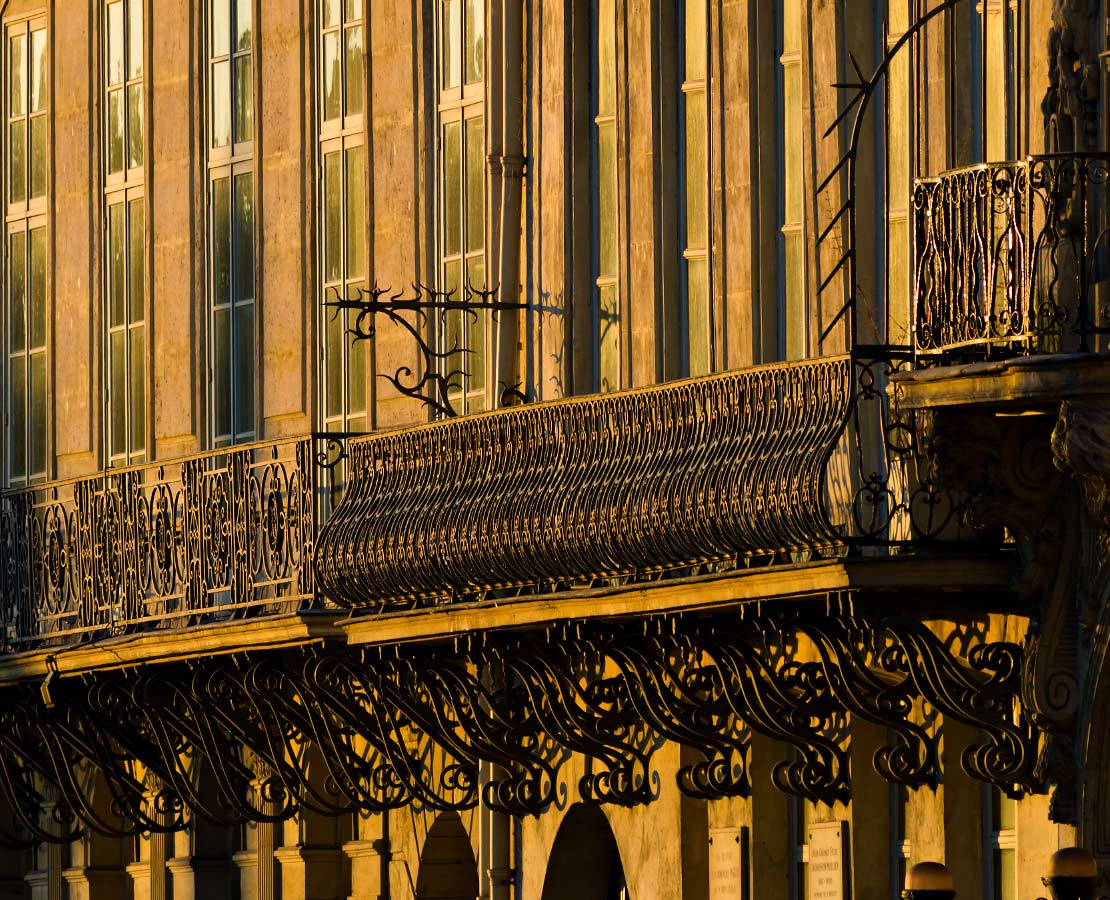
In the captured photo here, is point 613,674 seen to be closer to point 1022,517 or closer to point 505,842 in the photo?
point 505,842

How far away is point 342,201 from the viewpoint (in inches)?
1060

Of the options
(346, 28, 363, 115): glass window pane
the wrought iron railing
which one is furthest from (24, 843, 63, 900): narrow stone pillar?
(346, 28, 363, 115): glass window pane

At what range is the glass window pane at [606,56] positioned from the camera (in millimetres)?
23969

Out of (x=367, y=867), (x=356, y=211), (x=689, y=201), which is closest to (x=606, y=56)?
(x=689, y=201)

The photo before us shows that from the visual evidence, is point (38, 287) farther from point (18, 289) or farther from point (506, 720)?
point (506, 720)

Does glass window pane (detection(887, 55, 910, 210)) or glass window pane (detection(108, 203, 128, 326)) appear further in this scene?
glass window pane (detection(108, 203, 128, 326))

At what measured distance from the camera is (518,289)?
81.3 feet

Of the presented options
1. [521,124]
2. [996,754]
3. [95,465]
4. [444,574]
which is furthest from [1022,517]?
[95,465]

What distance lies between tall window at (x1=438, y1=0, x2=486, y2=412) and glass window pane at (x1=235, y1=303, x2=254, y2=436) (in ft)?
8.70

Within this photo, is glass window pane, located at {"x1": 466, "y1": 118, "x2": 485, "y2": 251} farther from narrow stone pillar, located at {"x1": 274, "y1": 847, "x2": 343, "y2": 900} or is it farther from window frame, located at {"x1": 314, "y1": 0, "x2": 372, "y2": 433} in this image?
narrow stone pillar, located at {"x1": 274, "y1": 847, "x2": 343, "y2": 900}

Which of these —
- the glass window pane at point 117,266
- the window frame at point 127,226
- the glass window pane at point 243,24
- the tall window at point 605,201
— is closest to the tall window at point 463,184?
the tall window at point 605,201

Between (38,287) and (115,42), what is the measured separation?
206cm

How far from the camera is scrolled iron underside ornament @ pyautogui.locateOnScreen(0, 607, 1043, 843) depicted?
66.5 ft

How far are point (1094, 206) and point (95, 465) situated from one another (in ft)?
40.6
